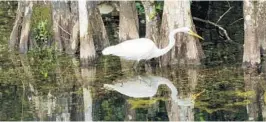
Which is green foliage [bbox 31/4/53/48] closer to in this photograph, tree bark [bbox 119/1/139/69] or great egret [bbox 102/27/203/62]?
tree bark [bbox 119/1/139/69]

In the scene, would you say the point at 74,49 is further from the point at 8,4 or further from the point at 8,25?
the point at 8,4

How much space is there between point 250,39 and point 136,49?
7.36 ft

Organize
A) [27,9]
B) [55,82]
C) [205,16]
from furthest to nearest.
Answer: [205,16] → [27,9] → [55,82]

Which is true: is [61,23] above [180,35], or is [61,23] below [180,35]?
above

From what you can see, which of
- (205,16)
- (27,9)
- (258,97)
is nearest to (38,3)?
(27,9)

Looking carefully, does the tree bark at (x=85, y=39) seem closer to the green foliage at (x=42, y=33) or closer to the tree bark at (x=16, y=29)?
the green foliage at (x=42, y=33)

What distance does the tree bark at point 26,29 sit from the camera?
17.9 meters

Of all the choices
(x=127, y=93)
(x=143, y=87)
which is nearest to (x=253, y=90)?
(x=143, y=87)

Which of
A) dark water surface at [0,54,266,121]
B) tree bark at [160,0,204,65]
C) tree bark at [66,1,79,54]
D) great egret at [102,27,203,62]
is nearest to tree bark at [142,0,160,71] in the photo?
tree bark at [160,0,204,65]

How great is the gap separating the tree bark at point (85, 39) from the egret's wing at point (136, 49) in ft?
3.17

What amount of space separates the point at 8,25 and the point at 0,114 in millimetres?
9225

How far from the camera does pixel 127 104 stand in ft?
43.2

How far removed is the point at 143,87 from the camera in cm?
1423

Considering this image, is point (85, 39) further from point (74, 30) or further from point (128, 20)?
point (128, 20)
